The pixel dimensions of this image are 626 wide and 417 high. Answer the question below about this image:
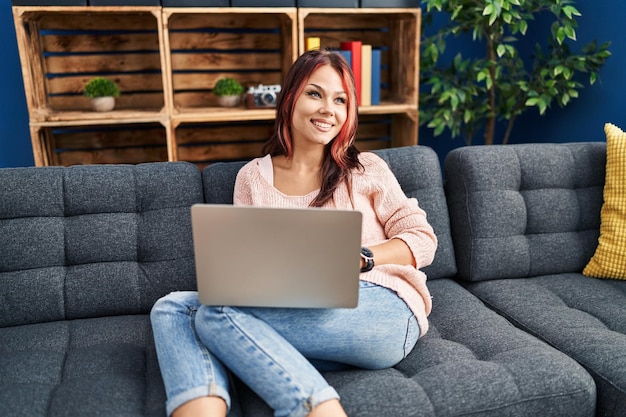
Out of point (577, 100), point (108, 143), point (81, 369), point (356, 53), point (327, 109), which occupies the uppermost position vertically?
point (356, 53)

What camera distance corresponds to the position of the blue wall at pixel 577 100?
2430mm

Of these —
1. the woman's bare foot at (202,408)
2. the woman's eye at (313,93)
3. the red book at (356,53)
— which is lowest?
the woman's bare foot at (202,408)

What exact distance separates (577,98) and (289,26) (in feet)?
4.29

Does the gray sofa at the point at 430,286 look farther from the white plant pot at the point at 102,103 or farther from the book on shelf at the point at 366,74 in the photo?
the white plant pot at the point at 102,103

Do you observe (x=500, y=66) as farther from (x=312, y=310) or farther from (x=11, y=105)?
(x=11, y=105)

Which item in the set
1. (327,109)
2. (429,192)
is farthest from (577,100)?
(327,109)

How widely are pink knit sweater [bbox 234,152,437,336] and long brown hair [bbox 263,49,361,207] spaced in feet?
0.09

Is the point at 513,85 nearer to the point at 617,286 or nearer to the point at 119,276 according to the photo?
the point at 617,286

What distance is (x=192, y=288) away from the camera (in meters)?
1.61

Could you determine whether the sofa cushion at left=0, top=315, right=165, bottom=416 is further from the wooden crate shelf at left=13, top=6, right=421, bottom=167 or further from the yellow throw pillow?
the yellow throw pillow

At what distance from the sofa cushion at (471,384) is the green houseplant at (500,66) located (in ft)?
4.61

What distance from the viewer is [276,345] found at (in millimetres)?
1156

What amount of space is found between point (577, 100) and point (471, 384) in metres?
1.89

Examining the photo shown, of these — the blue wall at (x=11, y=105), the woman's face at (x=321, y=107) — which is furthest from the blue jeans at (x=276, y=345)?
the blue wall at (x=11, y=105)
